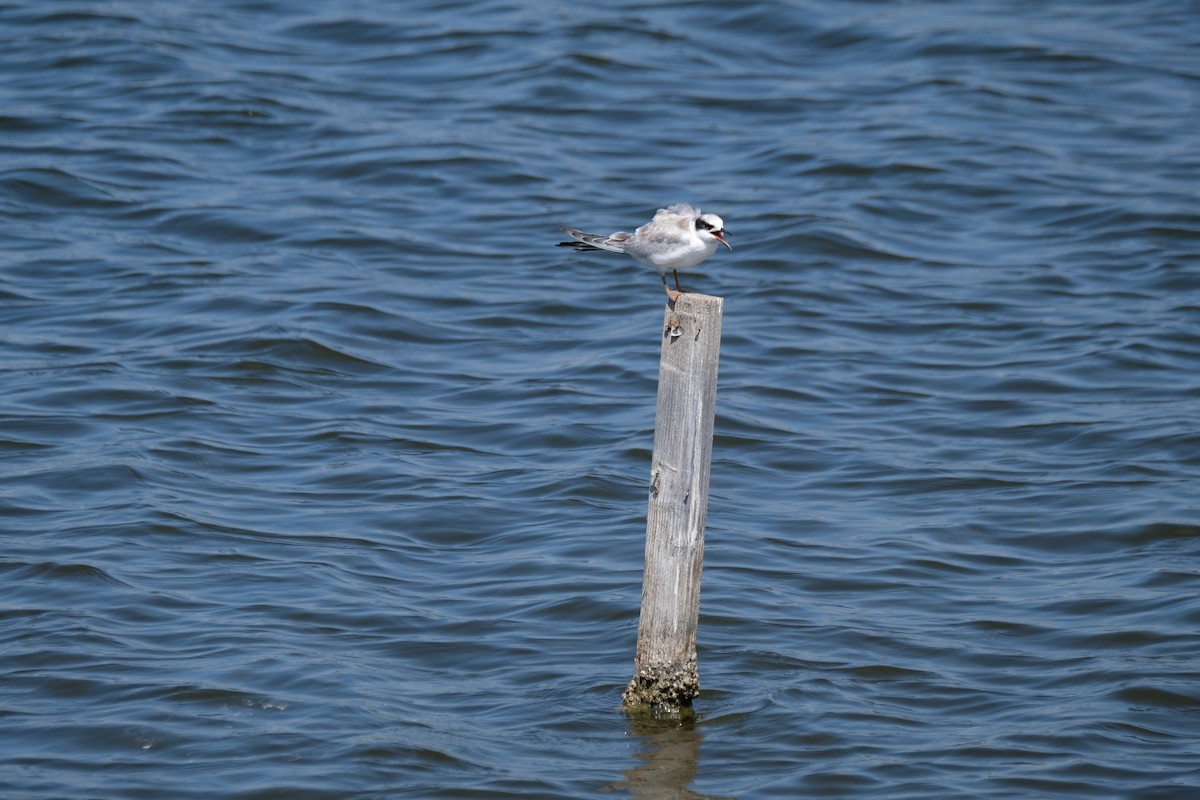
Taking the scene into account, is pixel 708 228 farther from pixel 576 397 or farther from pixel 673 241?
pixel 576 397

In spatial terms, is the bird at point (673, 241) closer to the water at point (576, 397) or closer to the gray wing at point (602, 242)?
the gray wing at point (602, 242)

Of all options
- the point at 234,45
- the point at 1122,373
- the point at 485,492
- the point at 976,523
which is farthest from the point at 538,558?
the point at 234,45

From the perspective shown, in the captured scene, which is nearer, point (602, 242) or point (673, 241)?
point (673, 241)

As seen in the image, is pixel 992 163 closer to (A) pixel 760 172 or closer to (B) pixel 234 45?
(A) pixel 760 172

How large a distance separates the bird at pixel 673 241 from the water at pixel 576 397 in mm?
2236

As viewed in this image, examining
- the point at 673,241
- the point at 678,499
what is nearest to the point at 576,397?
the point at 673,241

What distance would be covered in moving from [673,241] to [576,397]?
5618mm

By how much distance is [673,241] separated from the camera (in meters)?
6.94

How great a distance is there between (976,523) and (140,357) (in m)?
7.20

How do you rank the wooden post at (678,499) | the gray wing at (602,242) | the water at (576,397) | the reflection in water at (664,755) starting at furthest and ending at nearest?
the water at (576,397)
the gray wing at (602,242)
the reflection in water at (664,755)
the wooden post at (678,499)

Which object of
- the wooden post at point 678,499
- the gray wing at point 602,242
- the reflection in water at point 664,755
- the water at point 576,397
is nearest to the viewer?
the wooden post at point 678,499

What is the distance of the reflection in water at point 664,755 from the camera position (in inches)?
268

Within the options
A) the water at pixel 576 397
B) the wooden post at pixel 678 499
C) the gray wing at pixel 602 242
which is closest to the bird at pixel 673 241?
the gray wing at pixel 602 242

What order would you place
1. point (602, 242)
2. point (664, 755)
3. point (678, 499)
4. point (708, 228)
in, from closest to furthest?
1. point (678, 499)
2. point (708, 228)
3. point (664, 755)
4. point (602, 242)
